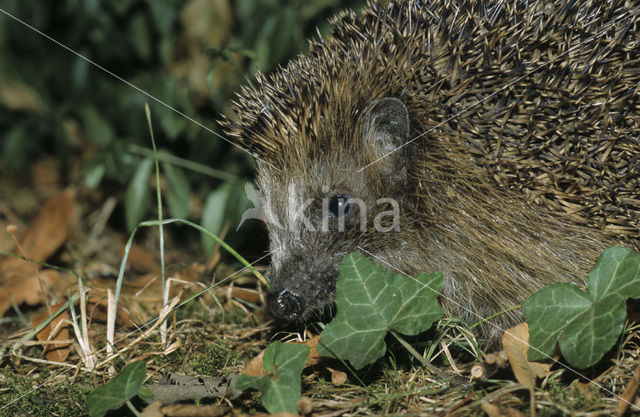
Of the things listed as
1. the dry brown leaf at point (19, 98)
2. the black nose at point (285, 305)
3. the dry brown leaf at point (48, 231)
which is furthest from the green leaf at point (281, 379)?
the dry brown leaf at point (19, 98)

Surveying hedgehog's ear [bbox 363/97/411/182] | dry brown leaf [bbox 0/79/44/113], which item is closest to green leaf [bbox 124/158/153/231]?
dry brown leaf [bbox 0/79/44/113]

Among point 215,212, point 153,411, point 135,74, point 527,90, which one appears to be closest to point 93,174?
point 215,212

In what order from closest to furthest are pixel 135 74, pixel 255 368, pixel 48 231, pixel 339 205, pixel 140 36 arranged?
pixel 255 368, pixel 339 205, pixel 48 231, pixel 140 36, pixel 135 74

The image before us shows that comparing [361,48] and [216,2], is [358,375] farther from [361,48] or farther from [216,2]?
[216,2]

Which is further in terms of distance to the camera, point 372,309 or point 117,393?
point 372,309

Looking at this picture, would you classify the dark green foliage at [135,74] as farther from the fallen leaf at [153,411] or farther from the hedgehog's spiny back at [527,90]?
Answer: the fallen leaf at [153,411]

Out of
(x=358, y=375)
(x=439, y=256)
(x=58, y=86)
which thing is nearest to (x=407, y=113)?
(x=439, y=256)

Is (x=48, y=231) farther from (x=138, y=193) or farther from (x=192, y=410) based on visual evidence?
(x=192, y=410)

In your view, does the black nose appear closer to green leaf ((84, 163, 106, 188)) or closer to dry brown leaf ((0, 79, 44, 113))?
green leaf ((84, 163, 106, 188))
